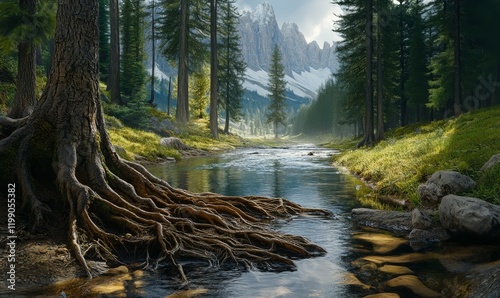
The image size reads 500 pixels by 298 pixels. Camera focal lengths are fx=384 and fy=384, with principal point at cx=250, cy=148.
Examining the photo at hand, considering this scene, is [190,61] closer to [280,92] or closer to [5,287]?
[5,287]

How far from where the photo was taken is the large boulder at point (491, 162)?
10.2m

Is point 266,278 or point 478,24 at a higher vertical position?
point 478,24

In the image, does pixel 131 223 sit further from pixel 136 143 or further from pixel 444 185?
pixel 136 143

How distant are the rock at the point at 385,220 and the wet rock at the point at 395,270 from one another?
262 cm

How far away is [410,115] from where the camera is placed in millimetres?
64812

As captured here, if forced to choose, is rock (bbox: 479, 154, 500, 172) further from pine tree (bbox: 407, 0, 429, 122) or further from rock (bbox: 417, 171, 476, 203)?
pine tree (bbox: 407, 0, 429, 122)

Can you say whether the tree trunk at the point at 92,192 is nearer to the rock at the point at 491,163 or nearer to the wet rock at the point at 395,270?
the wet rock at the point at 395,270

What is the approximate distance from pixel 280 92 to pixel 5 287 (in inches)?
3559

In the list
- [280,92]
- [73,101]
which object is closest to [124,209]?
[73,101]

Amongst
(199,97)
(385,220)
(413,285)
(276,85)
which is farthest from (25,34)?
(276,85)

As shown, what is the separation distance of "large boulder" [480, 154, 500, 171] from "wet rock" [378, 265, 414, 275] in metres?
5.48

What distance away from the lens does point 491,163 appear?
10.4 metres

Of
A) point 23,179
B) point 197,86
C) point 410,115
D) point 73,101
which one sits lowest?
point 23,179

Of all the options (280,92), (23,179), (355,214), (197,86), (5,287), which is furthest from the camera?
(280,92)
